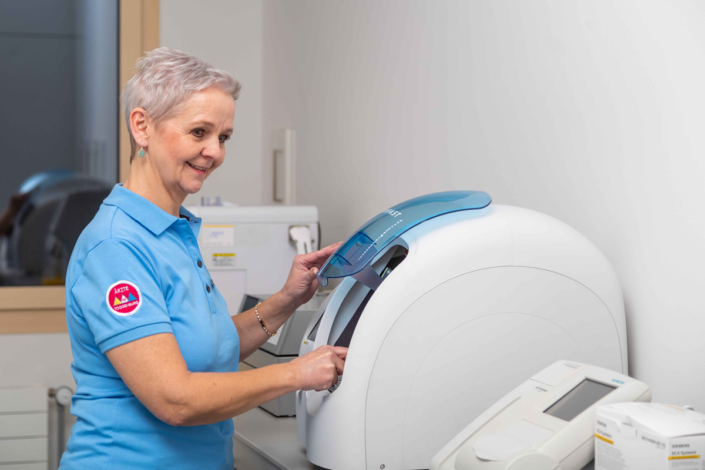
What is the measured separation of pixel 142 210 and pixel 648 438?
74cm

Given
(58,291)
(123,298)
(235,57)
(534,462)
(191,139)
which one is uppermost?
(235,57)

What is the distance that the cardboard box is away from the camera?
605mm

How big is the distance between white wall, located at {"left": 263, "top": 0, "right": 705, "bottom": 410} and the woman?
478 millimetres

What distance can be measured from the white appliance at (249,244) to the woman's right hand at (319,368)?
105cm

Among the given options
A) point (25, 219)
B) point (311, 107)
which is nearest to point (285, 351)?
point (311, 107)

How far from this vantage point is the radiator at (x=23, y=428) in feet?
8.43

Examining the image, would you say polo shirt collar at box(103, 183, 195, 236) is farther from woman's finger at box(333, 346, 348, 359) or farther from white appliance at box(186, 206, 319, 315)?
white appliance at box(186, 206, 319, 315)

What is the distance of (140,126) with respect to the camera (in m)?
1.00

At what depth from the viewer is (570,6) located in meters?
1.11

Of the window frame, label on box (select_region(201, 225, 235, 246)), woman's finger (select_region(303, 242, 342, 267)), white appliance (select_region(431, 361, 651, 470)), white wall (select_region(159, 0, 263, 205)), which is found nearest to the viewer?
white appliance (select_region(431, 361, 651, 470))

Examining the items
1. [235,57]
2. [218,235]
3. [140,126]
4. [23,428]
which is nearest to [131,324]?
[140,126]

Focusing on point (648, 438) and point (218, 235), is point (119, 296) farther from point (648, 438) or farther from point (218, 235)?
point (218, 235)

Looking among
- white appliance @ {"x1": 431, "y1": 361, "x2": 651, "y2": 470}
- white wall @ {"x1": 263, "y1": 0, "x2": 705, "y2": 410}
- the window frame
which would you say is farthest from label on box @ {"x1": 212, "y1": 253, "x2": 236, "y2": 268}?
white appliance @ {"x1": 431, "y1": 361, "x2": 651, "y2": 470}

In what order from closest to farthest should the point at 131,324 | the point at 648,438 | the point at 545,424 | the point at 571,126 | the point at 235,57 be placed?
1. the point at 648,438
2. the point at 545,424
3. the point at 131,324
4. the point at 571,126
5. the point at 235,57
